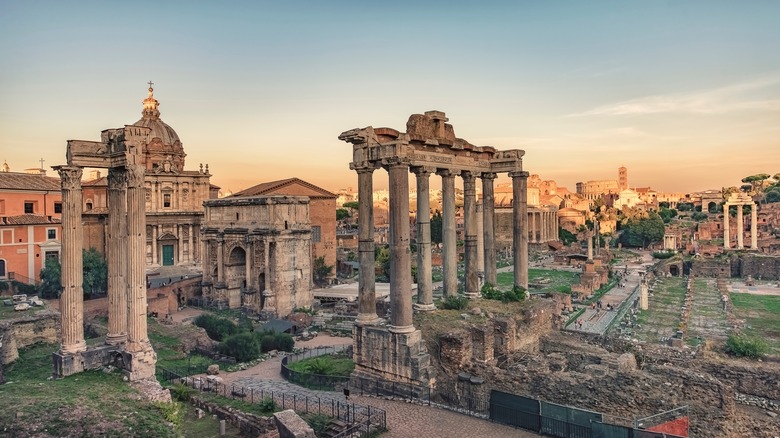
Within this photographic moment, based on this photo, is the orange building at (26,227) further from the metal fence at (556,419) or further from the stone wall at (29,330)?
the metal fence at (556,419)

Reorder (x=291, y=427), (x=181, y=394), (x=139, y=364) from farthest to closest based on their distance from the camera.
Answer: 1. (x=181, y=394)
2. (x=139, y=364)
3. (x=291, y=427)

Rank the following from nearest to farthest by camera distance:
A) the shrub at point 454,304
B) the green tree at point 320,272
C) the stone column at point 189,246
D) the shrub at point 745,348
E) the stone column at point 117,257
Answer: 1. the stone column at point 117,257
2. the shrub at point 454,304
3. the shrub at point 745,348
4. the stone column at point 189,246
5. the green tree at point 320,272

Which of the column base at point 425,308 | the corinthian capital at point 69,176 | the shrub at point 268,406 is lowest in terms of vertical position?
the shrub at point 268,406

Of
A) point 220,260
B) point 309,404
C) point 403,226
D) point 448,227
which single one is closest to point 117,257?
point 309,404

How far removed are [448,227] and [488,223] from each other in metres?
3.17

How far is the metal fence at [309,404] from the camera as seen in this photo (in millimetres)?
13241

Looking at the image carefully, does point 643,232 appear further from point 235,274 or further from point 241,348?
point 241,348

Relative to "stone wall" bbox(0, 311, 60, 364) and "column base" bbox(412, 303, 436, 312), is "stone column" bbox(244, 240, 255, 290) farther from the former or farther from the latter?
"column base" bbox(412, 303, 436, 312)

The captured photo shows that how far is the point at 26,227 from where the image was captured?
1500 inches

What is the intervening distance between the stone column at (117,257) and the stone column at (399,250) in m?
8.32

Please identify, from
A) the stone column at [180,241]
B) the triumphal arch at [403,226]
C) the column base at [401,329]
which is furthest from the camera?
the stone column at [180,241]

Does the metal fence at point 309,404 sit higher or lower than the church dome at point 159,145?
lower

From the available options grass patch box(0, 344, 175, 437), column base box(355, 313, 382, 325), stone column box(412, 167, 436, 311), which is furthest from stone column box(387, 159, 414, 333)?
grass patch box(0, 344, 175, 437)

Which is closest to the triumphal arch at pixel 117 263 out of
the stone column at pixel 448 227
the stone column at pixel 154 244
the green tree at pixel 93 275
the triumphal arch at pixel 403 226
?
the triumphal arch at pixel 403 226
